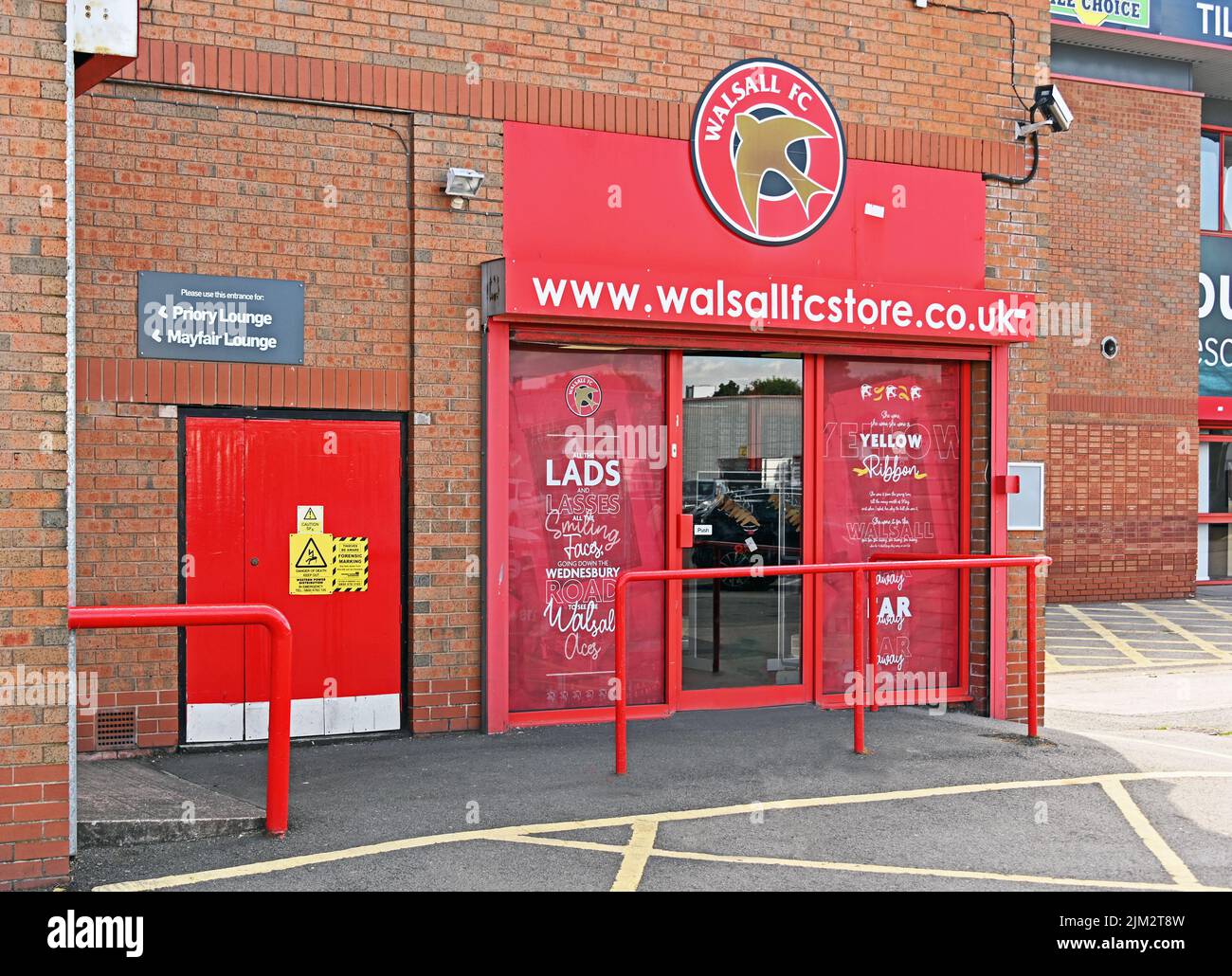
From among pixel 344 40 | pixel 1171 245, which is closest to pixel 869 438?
pixel 344 40

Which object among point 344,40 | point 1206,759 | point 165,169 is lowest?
point 1206,759

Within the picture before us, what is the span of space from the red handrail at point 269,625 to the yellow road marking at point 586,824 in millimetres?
352

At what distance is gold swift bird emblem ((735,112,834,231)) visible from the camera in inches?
334

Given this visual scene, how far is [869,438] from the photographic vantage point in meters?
9.02

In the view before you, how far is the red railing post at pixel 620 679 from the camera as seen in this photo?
6598 mm

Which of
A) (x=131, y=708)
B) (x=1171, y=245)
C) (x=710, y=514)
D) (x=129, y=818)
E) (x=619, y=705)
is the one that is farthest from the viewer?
(x=1171, y=245)

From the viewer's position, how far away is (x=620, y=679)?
21.5ft

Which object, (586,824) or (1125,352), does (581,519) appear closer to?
(586,824)

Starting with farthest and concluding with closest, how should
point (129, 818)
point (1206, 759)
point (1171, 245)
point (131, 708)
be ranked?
point (1171, 245) < point (1206, 759) < point (131, 708) < point (129, 818)

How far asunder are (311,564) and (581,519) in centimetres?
172

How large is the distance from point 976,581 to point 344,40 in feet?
18.2

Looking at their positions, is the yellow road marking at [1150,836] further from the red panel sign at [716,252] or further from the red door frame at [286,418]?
the red door frame at [286,418]

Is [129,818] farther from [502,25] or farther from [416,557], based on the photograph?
[502,25]

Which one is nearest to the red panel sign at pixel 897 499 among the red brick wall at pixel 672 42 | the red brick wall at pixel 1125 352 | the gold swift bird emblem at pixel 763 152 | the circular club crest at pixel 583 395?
the gold swift bird emblem at pixel 763 152
